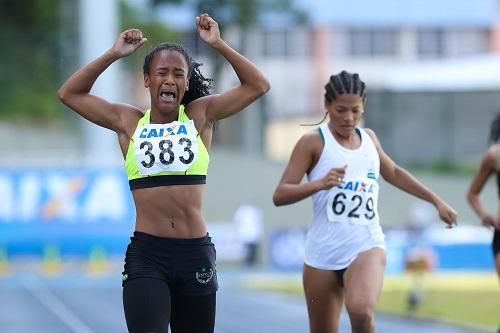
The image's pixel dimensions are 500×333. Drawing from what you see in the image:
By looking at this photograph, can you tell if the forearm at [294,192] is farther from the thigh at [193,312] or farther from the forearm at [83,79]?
the forearm at [83,79]

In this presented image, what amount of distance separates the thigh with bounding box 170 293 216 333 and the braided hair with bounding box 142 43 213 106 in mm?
1117

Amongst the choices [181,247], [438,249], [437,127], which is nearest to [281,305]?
[438,249]

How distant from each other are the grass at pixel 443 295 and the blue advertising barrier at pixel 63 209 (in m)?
3.90

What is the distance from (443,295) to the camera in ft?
82.5

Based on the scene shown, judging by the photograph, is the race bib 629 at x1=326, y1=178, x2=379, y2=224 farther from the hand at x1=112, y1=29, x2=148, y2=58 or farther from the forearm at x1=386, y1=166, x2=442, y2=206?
the hand at x1=112, y1=29, x2=148, y2=58

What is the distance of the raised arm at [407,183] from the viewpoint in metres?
8.55

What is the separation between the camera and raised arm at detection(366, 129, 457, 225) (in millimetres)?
8555

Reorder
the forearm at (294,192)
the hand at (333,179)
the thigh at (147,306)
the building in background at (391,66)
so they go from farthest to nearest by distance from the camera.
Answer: the building in background at (391,66) < the forearm at (294,192) < the hand at (333,179) < the thigh at (147,306)

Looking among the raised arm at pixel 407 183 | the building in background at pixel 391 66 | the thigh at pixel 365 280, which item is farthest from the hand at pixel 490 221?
the building in background at pixel 391 66

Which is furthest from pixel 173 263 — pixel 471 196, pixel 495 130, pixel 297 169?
pixel 495 130

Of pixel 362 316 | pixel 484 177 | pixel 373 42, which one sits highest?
pixel 373 42

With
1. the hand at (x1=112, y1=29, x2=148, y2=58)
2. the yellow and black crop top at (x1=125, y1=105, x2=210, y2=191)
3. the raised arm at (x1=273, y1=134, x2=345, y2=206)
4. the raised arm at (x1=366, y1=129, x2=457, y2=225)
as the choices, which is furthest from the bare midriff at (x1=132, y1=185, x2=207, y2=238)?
the raised arm at (x1=366, y1=129, x2=457, y2=225)

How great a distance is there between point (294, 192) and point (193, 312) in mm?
1418

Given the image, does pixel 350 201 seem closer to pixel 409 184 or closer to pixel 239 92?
pixel 409 184
